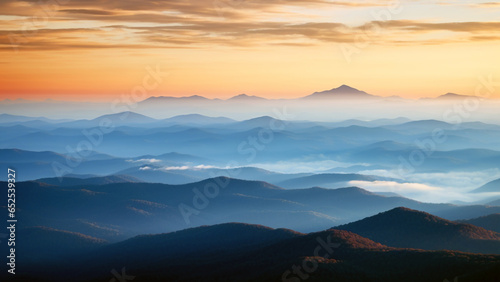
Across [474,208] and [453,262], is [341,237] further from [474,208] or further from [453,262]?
[474,208]

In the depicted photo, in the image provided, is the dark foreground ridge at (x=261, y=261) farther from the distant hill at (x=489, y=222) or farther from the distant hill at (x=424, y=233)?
the distant hill at (x=489, y=222)

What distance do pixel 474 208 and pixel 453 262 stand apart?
12200 centimetres

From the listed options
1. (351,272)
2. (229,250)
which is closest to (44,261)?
(229,250)

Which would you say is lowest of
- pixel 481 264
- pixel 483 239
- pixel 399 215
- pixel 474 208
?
pixel 481 264

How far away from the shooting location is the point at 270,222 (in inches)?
7500

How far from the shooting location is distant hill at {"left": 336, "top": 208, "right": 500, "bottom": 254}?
285 feet

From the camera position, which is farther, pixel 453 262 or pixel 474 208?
pixel 474 208

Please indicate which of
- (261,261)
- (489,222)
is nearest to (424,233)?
(261,261)

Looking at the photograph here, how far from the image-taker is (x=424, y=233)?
92875mm

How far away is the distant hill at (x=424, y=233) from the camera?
86750 millimetres

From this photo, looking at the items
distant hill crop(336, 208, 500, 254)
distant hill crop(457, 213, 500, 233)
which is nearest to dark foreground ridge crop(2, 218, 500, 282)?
distant hill crop(336, 208, 500, 254)

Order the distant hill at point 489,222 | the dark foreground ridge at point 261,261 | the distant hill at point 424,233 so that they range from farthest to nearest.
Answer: the distant hill at point 489,222 → the distant hill at point 424,233 → the dark foreground ridge at point 261,261

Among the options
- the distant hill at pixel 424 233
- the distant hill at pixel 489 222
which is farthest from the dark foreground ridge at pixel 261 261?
the distant hill at pixel 489 222

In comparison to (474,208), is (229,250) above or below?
below
